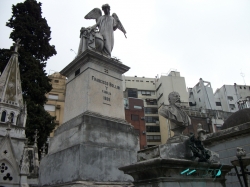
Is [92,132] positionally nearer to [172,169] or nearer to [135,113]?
[172,169]

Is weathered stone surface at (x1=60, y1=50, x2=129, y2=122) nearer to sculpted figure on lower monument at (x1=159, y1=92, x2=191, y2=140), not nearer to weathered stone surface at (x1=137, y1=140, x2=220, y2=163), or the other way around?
sculpted figure on lower monument at (x1=159, y1=92, x2=191, y2=140)

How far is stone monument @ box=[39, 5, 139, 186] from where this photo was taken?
20.0 ft

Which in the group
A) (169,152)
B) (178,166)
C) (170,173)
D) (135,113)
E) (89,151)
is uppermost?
(135,113)

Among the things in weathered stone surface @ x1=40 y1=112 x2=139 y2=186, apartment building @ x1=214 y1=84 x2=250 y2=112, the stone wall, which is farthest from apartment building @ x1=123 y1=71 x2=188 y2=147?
weathered stone surface @ x1=40 y1=112 x2=139 y2=186

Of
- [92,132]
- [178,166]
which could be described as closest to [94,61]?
[92,132]

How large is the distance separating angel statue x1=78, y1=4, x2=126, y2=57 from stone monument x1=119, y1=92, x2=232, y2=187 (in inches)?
156

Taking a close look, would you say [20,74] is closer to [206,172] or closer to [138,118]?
[138,118]

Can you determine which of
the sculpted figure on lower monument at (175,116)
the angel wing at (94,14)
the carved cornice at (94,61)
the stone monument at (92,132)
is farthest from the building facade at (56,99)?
the sculpted figure on lower monument at (175,116)

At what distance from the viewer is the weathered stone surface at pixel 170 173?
14.7 feet

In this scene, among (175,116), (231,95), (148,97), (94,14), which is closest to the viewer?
(175,116)

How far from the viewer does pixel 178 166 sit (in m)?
4.73

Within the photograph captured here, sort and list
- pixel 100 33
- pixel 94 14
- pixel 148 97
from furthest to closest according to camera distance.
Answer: pixel 148 97, pixel 94 14, pixel 100 33

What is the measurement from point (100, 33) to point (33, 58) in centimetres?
2430

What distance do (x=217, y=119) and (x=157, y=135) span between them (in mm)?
12685
